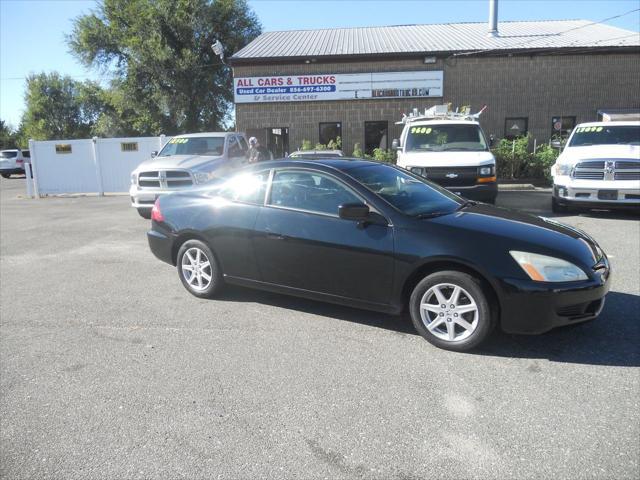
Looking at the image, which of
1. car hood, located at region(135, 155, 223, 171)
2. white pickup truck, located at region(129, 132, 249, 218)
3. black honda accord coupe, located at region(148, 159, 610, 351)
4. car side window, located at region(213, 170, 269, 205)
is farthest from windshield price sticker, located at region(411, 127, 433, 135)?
car side window, located at region(213, 170, 269, 205)

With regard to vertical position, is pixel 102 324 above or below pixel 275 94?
below

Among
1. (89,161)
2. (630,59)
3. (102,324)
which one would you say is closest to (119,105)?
(89,161)

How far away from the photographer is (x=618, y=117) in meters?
18.0

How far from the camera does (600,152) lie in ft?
33.0

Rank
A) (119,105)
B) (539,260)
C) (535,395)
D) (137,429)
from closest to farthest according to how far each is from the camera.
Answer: (137,429)
(535,395)
(539,260)
(119,105)

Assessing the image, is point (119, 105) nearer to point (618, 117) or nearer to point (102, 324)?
point (618, 117)

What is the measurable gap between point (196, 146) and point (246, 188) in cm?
743

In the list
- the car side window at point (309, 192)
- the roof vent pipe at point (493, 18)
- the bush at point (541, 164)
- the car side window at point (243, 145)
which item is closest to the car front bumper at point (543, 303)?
the car side window at point (309, 192)

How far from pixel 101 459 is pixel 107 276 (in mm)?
4290

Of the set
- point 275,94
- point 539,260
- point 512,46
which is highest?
point 512,46

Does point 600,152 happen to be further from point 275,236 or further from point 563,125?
point 563,125

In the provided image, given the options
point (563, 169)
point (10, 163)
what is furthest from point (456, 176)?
point (10, 163)

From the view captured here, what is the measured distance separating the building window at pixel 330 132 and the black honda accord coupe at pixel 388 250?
1631 cm

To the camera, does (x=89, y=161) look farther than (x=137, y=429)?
Yes
